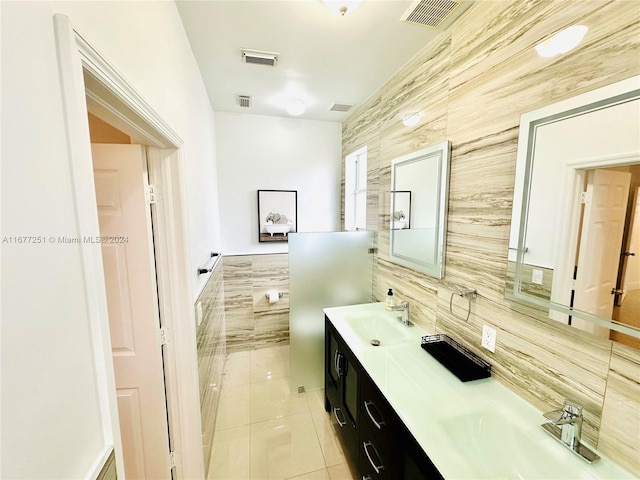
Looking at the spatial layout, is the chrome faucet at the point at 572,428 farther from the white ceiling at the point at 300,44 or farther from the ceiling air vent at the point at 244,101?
the ceiling air vent at the point at 244,101

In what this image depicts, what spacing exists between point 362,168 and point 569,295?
2.16m

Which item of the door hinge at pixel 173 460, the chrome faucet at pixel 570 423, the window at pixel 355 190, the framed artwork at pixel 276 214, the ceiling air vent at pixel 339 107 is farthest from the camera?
the framed artwork at pixel 276 214

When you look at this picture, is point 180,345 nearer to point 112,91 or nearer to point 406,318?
point 112,91

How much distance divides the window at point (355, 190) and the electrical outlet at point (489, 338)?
1544mm

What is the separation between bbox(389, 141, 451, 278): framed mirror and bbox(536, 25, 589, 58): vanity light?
1.81 feet

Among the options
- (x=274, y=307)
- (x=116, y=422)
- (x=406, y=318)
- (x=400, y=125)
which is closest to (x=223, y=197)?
(x=274, y=307)

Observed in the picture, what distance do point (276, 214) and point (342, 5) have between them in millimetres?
2078

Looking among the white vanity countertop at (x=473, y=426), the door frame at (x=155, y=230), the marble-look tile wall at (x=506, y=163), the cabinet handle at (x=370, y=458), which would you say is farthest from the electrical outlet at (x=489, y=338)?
the door frame at (x=155, y=230)

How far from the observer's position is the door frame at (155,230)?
557 millimetres

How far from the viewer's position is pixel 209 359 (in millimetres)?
2062

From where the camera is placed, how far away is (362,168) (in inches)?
112

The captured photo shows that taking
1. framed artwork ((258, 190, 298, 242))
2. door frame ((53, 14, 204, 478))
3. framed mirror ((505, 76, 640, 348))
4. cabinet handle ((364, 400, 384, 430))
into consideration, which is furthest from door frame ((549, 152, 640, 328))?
framed artwork ((258, 190, 298, 242))

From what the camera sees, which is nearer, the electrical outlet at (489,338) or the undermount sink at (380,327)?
the electrical outlet at (489,338)

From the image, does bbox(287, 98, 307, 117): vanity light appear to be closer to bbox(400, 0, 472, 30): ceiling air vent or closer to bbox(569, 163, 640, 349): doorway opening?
bbox(400, 0, 472, 30): ceiling air vent
